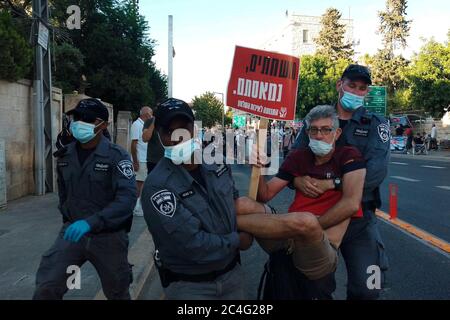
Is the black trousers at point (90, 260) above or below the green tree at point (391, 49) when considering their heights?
below

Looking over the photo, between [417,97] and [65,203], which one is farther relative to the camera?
[417,97]

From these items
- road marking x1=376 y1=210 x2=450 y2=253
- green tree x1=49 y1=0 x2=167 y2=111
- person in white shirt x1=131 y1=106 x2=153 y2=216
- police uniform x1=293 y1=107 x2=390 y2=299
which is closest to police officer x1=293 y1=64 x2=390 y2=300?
police uniform x1=293 y1=107 x2=390 y2=299

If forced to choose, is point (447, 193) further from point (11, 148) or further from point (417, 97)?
point (417, 97)

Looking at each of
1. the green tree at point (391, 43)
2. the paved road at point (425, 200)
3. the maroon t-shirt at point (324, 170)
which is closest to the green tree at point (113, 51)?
the paved road at point (425, 200)

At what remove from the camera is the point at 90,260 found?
3.33 meters

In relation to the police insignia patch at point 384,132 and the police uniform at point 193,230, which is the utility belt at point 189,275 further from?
the police insignia patch at point 384,132

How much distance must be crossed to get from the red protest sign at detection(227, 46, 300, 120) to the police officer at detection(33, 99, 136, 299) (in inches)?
37.6

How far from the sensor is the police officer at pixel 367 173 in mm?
3062

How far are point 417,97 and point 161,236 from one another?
32.4 metres

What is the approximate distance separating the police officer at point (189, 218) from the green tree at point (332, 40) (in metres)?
65.8

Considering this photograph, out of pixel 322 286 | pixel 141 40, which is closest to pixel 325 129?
pixel 322 286

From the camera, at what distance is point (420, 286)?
468cm
